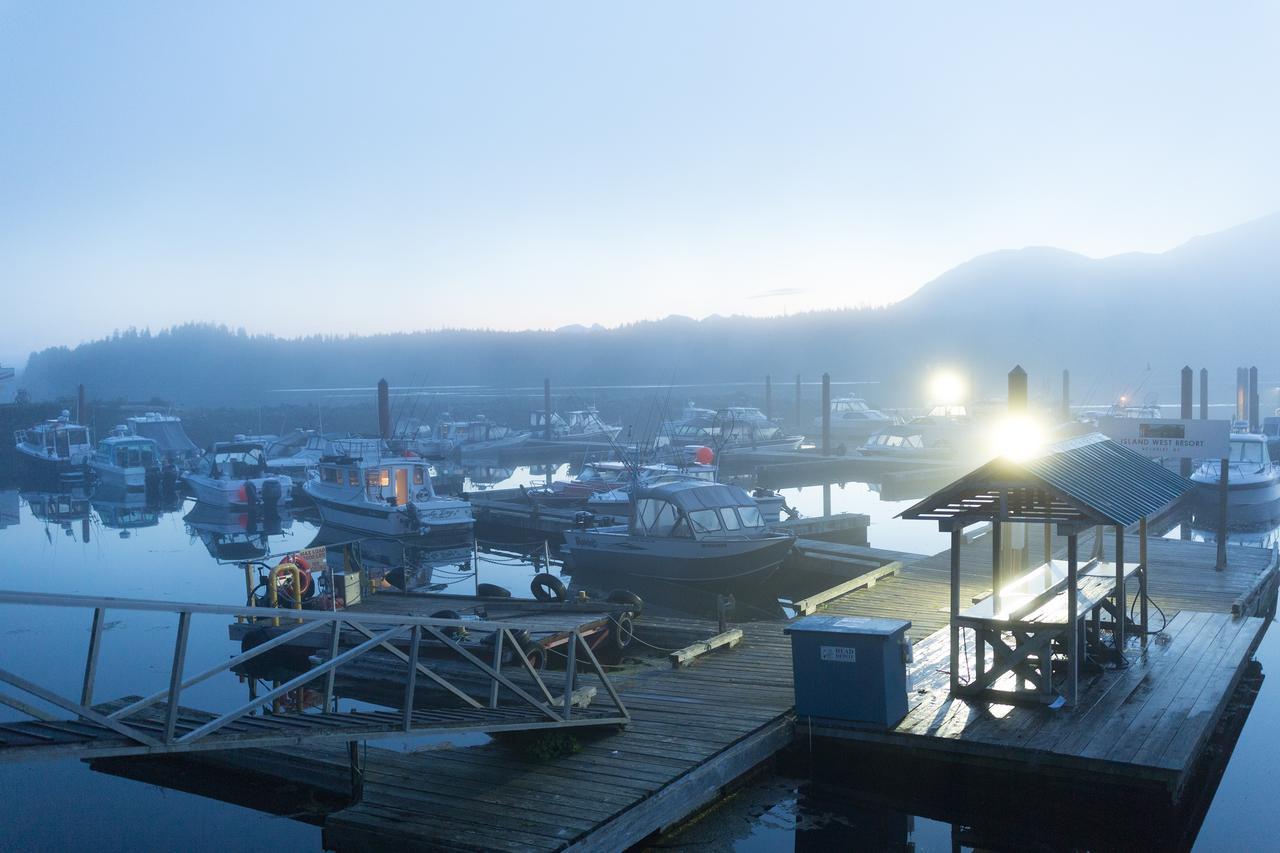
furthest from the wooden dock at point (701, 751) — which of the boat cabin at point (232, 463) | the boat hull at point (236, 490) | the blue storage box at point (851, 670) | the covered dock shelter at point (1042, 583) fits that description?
the boat cabin at point (232, 463)

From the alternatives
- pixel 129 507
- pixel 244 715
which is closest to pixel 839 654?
pixel 244 715

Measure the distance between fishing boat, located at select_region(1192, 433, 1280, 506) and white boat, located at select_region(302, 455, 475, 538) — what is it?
25641 mm

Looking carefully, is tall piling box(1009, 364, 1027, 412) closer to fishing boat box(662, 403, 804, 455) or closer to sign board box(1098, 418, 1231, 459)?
sign board box(1098, 418, 1231, 459)

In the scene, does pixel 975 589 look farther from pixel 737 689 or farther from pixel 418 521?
pixel 418 521

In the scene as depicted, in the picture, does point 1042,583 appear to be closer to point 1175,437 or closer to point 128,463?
point 1175,437

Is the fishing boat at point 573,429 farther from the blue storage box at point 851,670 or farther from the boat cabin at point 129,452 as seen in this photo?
the blue storage box at point 851,670

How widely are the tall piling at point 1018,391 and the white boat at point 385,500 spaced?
84.8 ft

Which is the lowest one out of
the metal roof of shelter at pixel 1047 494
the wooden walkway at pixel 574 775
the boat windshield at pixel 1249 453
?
the wooden walkway at pixel 574 775

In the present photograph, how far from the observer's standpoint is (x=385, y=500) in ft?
128

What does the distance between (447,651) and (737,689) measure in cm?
504

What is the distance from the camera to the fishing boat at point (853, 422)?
74.2 meters

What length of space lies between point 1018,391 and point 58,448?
228 ft

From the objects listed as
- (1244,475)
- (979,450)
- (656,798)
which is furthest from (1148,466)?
(979,450)

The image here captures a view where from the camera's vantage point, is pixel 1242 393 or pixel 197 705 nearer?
pixel 197 705
